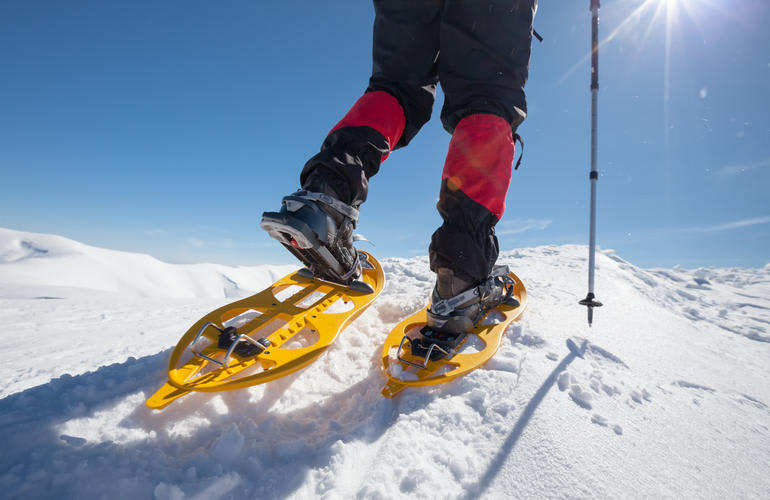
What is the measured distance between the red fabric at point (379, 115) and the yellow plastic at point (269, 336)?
2.82 feet

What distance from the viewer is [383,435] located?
0.94 m

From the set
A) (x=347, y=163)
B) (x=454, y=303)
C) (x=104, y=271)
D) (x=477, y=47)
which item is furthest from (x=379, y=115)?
(x=104, y=271)

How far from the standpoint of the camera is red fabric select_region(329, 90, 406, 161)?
A: 1.60m

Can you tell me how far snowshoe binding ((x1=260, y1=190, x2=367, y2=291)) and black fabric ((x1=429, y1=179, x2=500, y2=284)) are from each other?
0.41m

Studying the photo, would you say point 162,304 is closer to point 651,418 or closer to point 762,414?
point 651,418

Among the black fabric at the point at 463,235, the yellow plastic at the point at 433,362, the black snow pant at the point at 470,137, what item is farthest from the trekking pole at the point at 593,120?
the black snow pant at the point at 470,137

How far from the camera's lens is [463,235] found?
1355 millimetres

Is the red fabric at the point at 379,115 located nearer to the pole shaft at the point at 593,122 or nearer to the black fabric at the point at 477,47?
the black fabric at the point at 477,47

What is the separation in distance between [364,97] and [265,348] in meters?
1.34

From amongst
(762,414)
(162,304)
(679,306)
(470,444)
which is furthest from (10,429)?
(679,306)

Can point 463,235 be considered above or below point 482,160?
below

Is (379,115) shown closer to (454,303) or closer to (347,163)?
(347,163)

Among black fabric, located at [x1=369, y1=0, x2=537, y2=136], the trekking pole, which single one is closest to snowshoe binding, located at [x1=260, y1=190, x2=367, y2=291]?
black fabric, located at [x1=369, y1=0, x2=537, y2=136]

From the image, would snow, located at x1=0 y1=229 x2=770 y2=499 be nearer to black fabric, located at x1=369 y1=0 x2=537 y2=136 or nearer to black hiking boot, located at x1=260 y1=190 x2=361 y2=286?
black hiking boot, located at x1=260 y1=190 x2=361 y2=286
